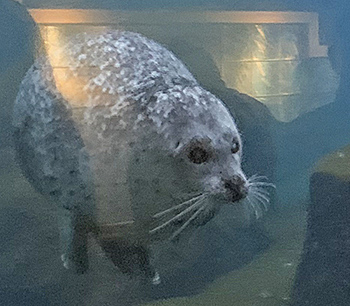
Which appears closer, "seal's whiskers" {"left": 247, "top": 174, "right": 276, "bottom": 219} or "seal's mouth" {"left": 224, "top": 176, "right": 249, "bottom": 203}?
"seal's mouth" {"left": 224, "top": 176, "right": 249, "bottom": 203}

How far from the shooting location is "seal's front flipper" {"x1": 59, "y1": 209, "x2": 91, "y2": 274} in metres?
1.21

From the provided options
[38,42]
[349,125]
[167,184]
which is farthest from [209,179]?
[349,125]

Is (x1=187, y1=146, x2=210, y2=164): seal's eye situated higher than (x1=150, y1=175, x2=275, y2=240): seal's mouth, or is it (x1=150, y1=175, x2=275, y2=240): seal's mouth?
(x1=187, y1=146, x2=210, y2=164): seal's eye

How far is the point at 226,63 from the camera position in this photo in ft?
4.47

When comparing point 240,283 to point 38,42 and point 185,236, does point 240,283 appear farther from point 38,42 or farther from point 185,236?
point 38,42

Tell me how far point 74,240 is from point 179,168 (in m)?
0.36

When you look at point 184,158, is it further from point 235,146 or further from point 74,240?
point 74,240

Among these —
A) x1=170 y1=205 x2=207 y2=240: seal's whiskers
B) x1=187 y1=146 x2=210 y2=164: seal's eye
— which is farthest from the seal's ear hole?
x1=170 y1=205 x2=207 y2=240: seal's whiskers

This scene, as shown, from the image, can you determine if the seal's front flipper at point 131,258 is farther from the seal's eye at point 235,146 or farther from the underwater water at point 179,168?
the seal's eye at point 235,146

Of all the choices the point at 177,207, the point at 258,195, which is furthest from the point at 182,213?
the point at 258,195

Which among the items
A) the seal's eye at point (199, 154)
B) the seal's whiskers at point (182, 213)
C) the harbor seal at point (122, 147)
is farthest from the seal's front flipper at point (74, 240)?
the seal's eye at point (199, 154)

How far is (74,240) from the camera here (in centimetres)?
122

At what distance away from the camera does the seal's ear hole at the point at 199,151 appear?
1.05 m

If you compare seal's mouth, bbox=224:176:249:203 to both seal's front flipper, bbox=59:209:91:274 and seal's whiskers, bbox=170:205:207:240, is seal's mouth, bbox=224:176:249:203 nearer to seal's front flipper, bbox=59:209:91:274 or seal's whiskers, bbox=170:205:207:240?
seal's whiskers, bbox=170:205:207:240
